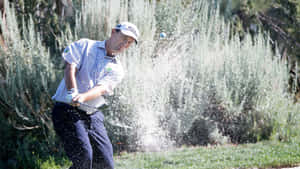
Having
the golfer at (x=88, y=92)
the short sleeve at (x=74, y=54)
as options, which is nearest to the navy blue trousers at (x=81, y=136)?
the golfer at (x=88, y=92)

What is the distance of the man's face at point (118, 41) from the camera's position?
12.0 feet

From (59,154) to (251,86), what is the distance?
381 cm

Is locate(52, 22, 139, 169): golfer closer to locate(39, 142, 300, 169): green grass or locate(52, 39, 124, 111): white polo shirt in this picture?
locate(52, 39, 124, 111): white polo shirt

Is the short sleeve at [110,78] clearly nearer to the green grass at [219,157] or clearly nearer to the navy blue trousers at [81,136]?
the navy blue trousers at [81,136]

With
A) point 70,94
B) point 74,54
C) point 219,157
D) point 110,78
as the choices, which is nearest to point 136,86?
point 219,157

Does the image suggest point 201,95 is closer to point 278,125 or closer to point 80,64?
point 278,125

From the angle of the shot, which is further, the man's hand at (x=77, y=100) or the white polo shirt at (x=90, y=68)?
the white polo shirt at (x=90, y=68)

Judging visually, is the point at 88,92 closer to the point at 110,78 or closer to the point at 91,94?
the point at 91,94

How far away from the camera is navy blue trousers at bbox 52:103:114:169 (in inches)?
138

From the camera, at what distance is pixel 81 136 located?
352 cm

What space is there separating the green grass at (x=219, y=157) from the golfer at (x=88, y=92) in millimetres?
1801

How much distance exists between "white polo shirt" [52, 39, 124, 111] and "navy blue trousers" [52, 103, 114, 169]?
11cm

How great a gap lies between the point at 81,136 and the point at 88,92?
0.44 m

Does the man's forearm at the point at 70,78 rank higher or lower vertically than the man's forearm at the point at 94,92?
higher
